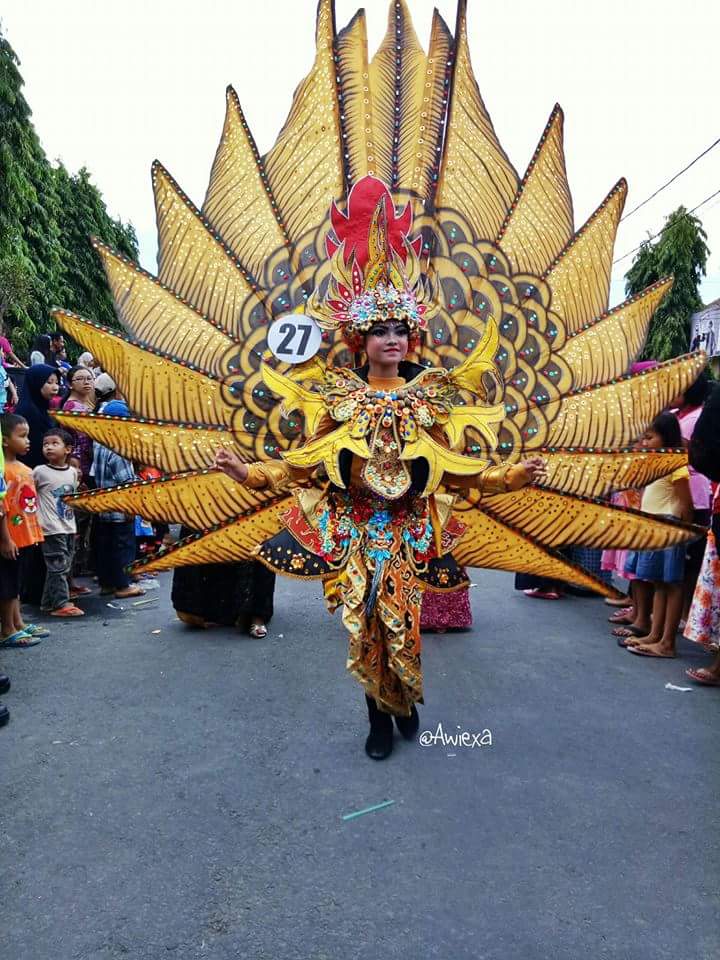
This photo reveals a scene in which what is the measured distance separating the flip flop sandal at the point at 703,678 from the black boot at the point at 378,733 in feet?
6.81

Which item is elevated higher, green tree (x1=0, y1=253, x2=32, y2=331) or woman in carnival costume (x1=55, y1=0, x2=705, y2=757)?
green tree (x1=0, y1=253, x2=32, y2=331)

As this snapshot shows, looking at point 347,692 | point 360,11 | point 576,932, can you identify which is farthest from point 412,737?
point 360,11

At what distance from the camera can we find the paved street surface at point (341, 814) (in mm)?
1956

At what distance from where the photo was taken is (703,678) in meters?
3.96

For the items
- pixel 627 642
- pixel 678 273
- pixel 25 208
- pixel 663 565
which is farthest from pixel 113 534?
pixel 678 273

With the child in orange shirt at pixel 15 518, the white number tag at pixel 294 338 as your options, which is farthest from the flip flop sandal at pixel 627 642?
the child in orange shirt at pixel 15 518

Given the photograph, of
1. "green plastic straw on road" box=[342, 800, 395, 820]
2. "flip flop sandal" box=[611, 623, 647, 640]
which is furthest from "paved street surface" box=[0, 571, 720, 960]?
"flip flop sandal" box=[611, 623, 647, 640]

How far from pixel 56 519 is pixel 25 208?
16540mm

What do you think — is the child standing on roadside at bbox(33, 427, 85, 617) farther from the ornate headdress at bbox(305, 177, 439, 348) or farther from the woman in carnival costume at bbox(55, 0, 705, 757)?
the ornate headdress at bbox(305, 177, 439, 348)

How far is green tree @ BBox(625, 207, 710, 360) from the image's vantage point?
2030 cm

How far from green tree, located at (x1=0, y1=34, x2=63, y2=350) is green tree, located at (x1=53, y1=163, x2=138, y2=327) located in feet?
7.12

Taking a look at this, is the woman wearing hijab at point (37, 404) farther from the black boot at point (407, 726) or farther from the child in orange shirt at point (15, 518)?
the black boot at point (407, 726)

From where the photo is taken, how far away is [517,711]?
3.53 meters

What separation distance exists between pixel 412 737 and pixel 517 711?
0.68 metres
